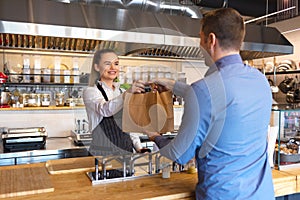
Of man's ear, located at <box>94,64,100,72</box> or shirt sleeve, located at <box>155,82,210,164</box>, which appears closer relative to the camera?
shirt sleeve, located at <box>155,82,210,164</box>

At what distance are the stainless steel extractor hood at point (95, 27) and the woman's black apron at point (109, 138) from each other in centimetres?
79

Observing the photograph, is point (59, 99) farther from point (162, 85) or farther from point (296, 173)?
point (296, 173)

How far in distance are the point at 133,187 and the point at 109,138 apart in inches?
14.3

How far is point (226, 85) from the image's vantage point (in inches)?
37.3

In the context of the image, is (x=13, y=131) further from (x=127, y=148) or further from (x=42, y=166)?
(x=127, y=148)

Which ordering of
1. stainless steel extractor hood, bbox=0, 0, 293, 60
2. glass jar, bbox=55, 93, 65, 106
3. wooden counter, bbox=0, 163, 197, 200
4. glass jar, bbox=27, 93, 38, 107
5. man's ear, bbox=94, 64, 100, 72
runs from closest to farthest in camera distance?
wooden counter, bbox=0, 163, 197, 200, man's ear, bbox=94, 64, 100, 72, stainless steel extractor hood, bbox=0, 0, 293, 60, glass jar, bbox=27, 93, 38, 107, glass jar, bbox=55, 93, 65, 106

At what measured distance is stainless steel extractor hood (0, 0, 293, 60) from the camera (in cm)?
195

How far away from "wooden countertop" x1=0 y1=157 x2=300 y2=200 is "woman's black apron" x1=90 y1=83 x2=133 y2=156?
12 centimetres

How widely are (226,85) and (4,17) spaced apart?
5.29ft

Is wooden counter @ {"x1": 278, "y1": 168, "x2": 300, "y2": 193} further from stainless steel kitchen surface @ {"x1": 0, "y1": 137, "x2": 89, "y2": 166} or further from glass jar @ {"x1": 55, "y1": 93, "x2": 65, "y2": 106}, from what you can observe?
glass jar @ {"x1": 55, "y1": 93, "x2": 65, "y2": 106}

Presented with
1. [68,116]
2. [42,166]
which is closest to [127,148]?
[42,166]

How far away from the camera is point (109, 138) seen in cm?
148

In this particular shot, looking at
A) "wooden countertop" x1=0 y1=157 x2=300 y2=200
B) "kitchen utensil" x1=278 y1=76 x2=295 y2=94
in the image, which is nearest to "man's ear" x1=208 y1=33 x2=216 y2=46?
"wooden countertop" x1=0 y1=157 x2=300 y2=200

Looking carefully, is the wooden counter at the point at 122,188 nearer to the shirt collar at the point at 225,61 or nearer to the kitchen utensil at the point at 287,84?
the shirt collar at the point at 225,61
